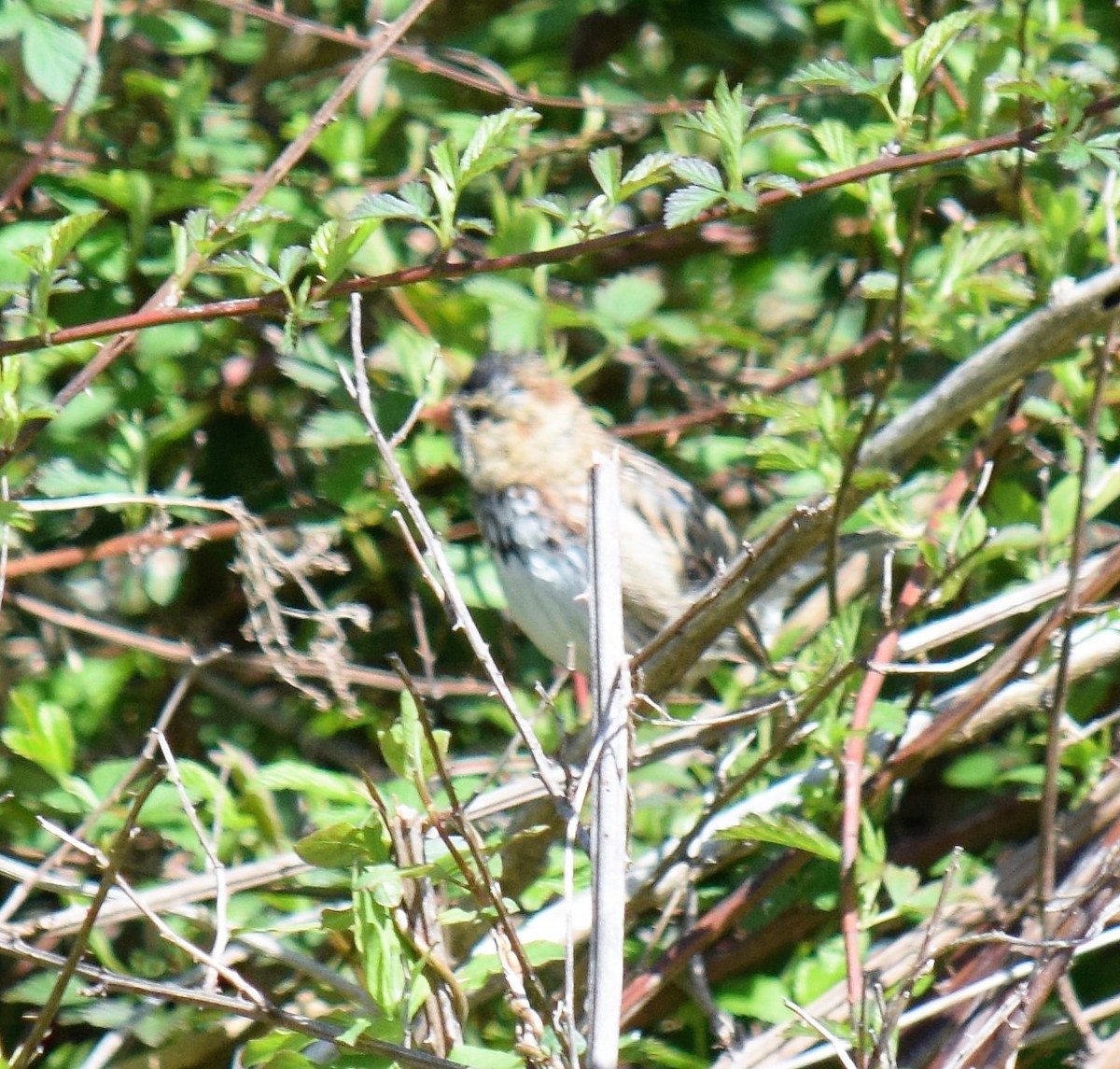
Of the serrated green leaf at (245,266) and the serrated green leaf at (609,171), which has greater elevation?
the serrated green leaf at (609,171)

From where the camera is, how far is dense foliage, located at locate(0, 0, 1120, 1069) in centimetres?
220

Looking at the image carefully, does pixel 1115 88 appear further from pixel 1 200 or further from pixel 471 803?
pixel 1 200

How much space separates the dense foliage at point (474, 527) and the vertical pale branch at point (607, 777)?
17cm

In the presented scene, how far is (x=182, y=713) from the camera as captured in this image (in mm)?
3553

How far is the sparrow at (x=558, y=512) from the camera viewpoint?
3.78 metres

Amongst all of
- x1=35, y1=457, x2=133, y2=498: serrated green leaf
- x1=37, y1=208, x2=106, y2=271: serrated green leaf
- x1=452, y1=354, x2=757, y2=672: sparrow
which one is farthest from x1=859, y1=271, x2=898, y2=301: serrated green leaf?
x1=35, y1=457, x2=133, y2=498: serrated green leaf

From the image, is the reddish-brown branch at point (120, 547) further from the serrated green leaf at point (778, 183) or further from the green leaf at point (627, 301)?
the serrated green leaf at point (778, 183)

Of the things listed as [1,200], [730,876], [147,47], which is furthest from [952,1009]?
[147,47]

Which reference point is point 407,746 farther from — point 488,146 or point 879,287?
point 879,287

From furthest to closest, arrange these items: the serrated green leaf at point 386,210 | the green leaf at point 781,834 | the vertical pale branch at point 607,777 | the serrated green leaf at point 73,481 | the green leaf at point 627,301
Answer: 1. the green leaf at point 627,301
2. the serrated green leaf at point 73,481
3. the green leaf at point 781,834
4. the serrated green leaf at point 386,210
5. the vertical pale branch at point 607,777

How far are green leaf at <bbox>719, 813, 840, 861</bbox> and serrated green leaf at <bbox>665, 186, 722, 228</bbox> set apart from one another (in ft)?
2.93

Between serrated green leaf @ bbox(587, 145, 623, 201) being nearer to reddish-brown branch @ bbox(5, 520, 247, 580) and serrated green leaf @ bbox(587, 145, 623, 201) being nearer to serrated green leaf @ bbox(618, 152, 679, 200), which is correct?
serrated green leaf @ bbox(618, 152, 679, 200)

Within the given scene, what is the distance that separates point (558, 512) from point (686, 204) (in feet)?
6.60

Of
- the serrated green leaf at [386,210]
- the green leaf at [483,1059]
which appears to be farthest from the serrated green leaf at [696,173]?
the green leaf at [483,1059]
